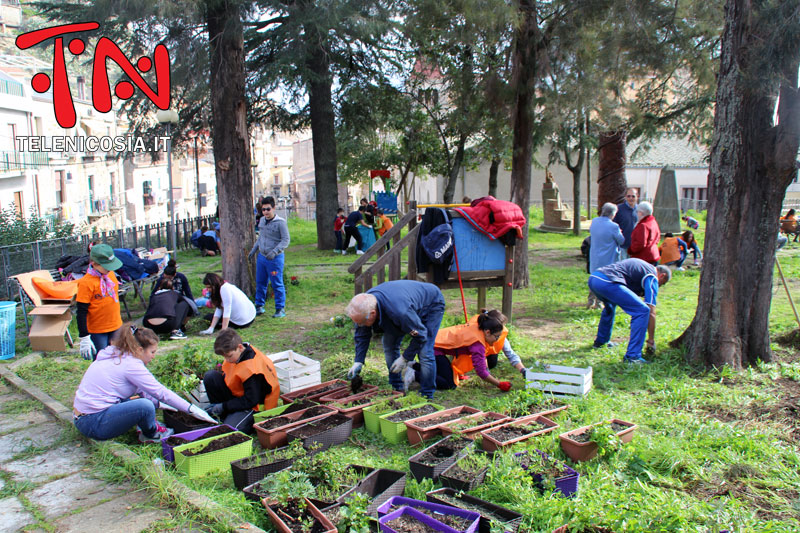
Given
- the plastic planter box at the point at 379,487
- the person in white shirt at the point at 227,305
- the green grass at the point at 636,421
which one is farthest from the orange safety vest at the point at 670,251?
the plastic planter box at the point at 379,487

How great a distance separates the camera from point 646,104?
12742mm

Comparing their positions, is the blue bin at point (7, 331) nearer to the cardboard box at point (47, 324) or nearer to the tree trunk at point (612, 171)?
the cardboard box at point (47, 324)

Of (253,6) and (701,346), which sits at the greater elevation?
(253,6)

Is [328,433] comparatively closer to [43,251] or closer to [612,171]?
[43,251]

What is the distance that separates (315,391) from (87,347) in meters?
2.78

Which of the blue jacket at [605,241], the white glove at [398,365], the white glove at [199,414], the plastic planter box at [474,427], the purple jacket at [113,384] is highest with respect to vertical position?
the blue jacket at [605,241]

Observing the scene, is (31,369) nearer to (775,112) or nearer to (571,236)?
(775,112)

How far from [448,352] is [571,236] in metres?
15.6

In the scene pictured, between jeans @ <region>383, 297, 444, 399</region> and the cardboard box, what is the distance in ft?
14.8

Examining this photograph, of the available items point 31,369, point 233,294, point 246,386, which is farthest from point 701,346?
point 31,369

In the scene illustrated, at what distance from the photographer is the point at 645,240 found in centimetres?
769

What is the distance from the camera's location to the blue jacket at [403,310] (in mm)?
5129

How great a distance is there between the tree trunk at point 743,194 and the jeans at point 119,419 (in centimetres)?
528

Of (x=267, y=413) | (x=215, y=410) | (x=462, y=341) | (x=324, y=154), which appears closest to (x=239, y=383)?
(x=215, y=410)
